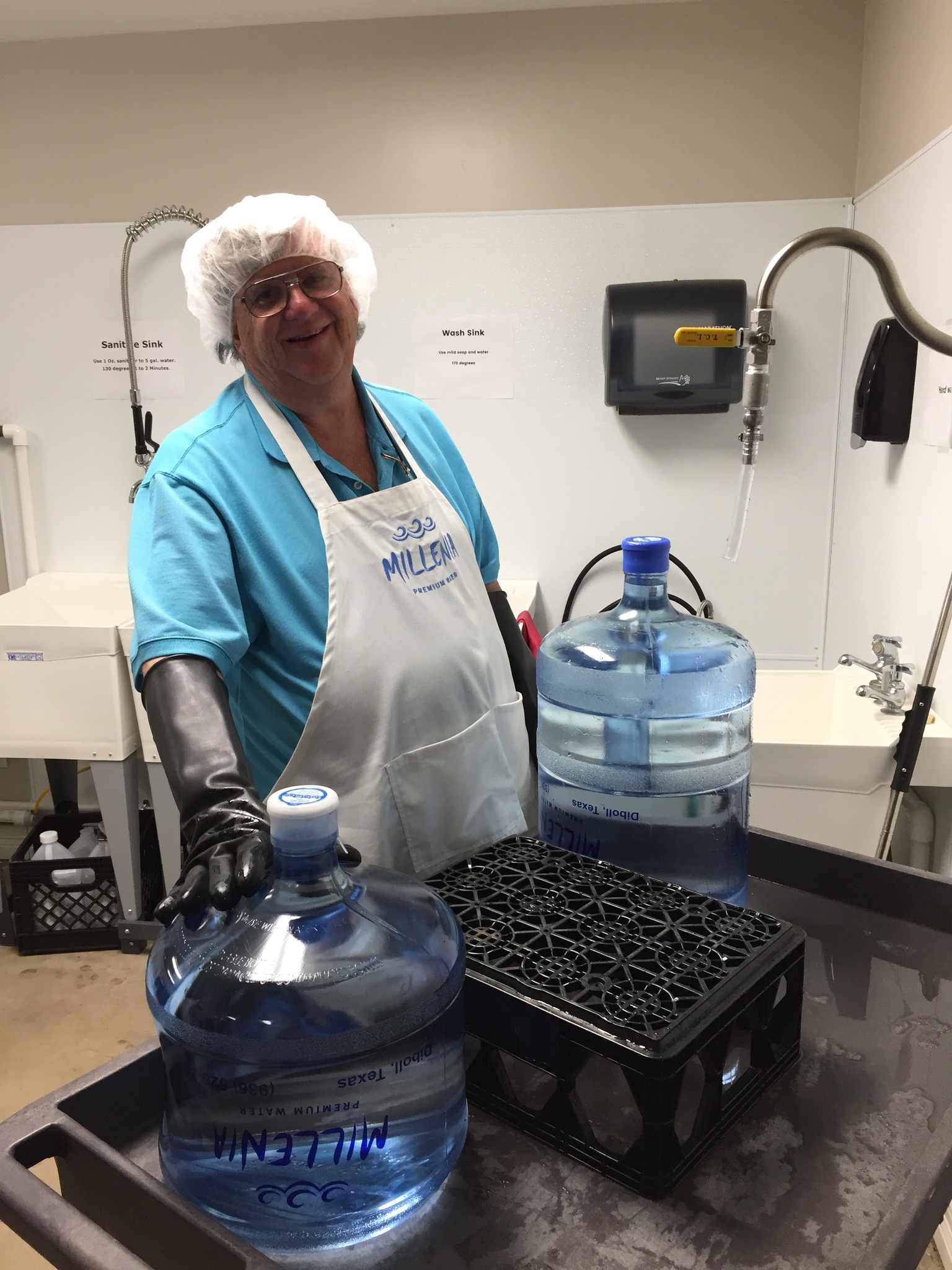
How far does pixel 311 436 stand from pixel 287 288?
19cm

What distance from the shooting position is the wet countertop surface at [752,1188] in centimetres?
54

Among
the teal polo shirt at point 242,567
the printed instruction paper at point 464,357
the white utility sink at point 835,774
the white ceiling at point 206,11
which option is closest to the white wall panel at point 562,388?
the printed instruction paper at point 464,357

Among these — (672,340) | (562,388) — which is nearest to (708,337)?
(672,340)

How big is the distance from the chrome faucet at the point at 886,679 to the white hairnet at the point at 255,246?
1169 millimetres

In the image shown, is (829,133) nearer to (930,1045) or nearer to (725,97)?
(725,97)

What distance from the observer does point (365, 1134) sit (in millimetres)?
562

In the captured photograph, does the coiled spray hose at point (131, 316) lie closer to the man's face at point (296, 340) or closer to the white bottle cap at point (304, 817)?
the man's face at point (296, 340)

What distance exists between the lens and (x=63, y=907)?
2.49 meters

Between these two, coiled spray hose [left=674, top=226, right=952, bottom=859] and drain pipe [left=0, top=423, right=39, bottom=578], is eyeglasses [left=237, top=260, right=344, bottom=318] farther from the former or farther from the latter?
drain pipe [left=0, top=423, right=39, bottom=578]

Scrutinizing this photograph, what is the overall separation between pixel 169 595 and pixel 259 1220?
0.61m

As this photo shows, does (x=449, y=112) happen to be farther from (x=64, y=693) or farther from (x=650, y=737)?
(x=650, y=737)

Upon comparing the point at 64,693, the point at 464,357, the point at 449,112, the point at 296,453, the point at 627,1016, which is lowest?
the point at 64,693

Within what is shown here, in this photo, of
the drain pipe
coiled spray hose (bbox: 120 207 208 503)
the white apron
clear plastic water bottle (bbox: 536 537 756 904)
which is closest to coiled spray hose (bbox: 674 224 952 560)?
clear plastic water bottle (bbox: 536 537 756 904)

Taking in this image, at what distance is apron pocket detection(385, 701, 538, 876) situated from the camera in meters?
1.17
